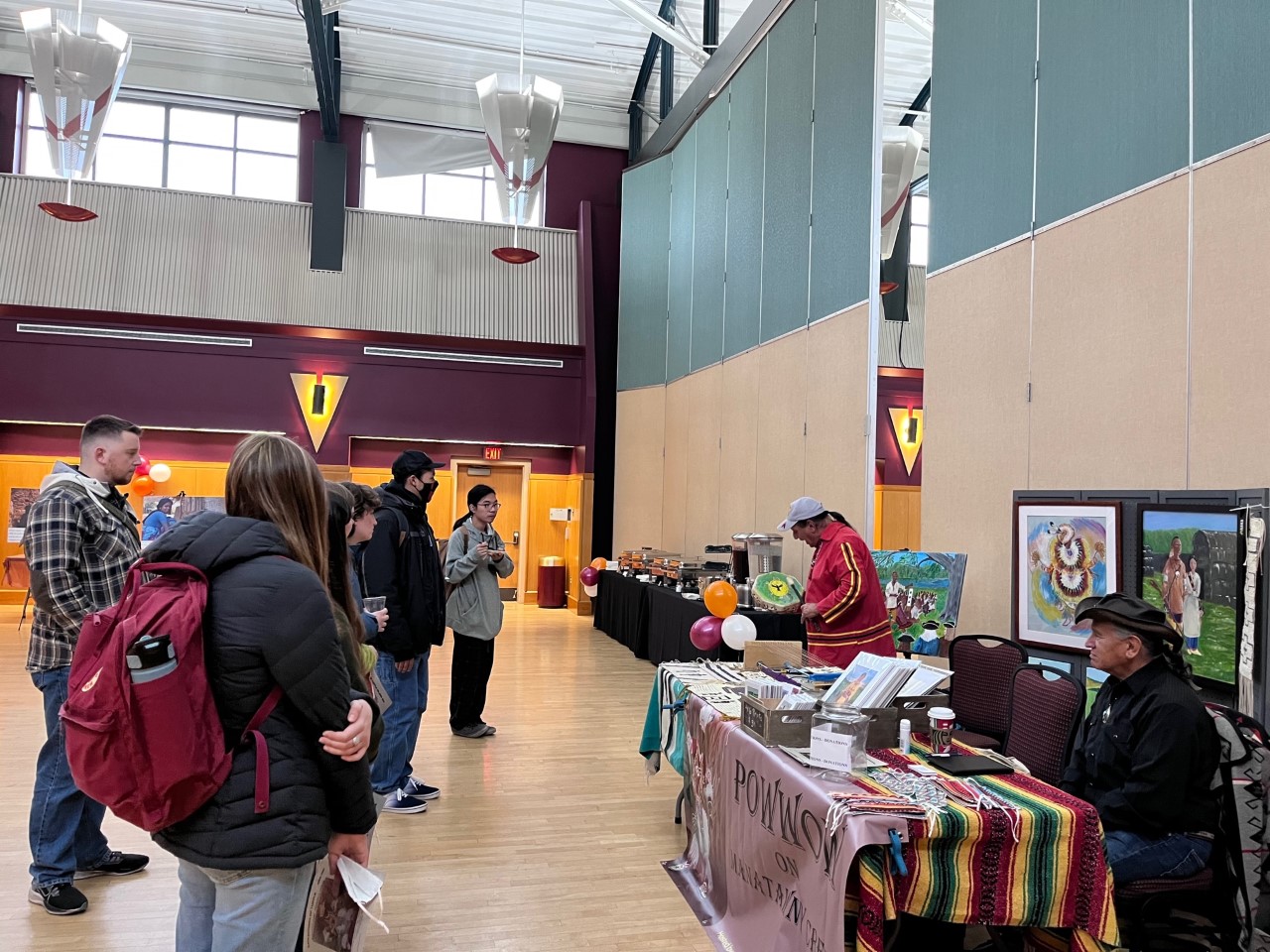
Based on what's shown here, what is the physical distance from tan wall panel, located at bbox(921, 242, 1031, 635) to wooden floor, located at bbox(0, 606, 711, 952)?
2.01 m

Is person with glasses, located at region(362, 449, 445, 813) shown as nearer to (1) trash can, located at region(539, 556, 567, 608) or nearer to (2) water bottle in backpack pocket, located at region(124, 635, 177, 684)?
(2) water bottle in backpack pocket, located at region(124, 635, 177, 684)

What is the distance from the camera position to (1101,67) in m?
Result: 4.03

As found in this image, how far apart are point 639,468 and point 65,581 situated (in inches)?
351

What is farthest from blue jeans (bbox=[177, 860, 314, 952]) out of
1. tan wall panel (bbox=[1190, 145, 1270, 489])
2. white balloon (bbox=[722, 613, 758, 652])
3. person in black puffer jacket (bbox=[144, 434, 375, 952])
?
tan wall panel (bbox=[1190, 145, 1270, 489])

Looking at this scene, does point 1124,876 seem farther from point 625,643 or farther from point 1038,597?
point 625,643

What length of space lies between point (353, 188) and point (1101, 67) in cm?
1061

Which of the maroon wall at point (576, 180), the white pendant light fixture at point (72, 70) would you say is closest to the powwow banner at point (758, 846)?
the white pendant light fixture at point (72, 70)

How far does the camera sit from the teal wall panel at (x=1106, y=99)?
366 centimetres

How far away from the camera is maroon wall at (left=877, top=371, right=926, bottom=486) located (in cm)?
567

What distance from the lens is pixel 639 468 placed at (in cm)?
1161

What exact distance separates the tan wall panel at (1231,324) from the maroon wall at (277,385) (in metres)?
9.93

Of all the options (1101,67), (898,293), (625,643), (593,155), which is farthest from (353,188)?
(1101,67)

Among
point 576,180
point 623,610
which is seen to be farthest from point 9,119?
point 623,610

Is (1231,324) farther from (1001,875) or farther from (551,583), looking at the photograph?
(551,583)
